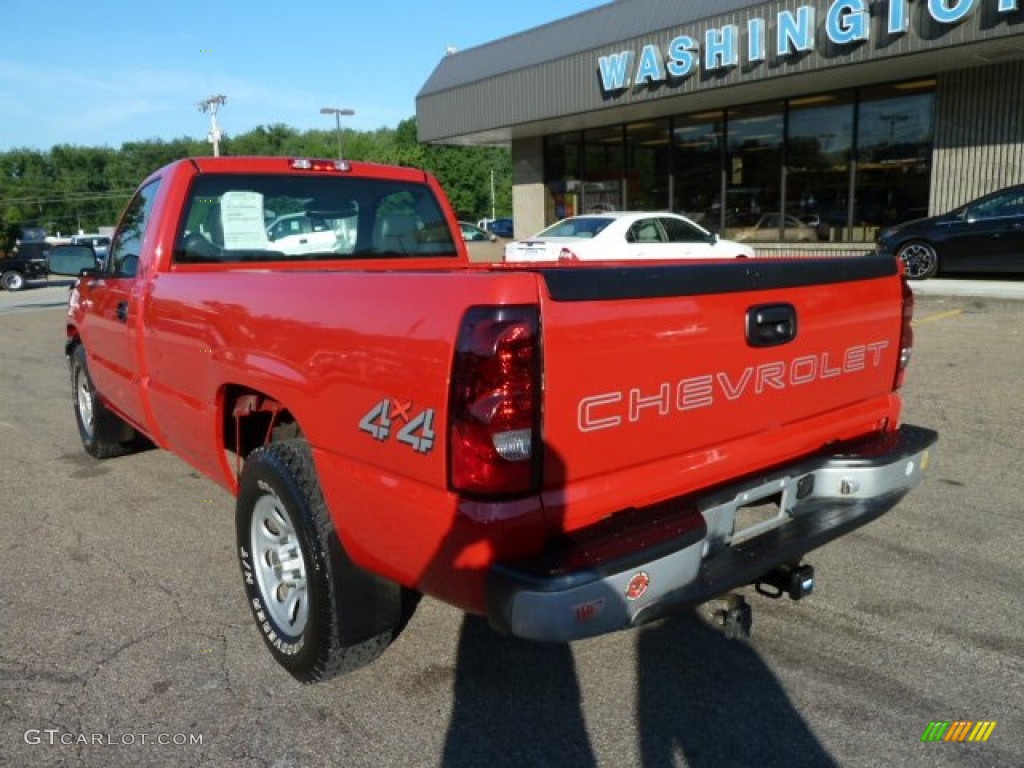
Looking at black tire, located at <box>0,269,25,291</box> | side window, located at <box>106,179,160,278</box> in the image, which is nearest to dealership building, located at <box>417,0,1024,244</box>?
side window, located at <box>106,179,160,278</box>

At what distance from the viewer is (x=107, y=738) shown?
8.58 ft

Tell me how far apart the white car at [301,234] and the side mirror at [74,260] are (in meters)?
1.48

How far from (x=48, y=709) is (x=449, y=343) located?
6.60ft

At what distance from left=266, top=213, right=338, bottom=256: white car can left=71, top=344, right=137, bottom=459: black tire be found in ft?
6.20

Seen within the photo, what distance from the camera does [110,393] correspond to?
15.9 feet

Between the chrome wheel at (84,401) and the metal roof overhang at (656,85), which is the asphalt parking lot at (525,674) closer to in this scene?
the chrome wheel at (84,401)

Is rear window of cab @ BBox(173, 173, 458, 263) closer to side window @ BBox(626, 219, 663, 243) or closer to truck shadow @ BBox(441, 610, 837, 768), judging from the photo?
truck shadow @ BBox(441, 610, 837, 768)

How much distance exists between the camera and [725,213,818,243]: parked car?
58.6 feet

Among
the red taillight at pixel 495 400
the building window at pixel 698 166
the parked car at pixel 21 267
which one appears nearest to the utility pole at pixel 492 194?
the parked car at pixel 21 267

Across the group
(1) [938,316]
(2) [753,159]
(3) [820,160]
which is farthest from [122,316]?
(2) [753,159]

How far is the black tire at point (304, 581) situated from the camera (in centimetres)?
261

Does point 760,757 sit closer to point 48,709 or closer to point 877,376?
point 877,376

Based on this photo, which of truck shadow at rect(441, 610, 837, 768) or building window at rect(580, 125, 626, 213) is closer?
truck shadow at rect(441, 610, 837, 768)

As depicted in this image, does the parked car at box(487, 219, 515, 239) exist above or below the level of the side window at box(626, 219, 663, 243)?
above
